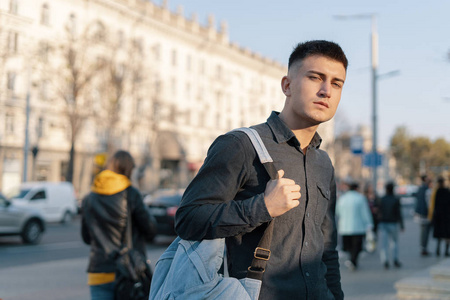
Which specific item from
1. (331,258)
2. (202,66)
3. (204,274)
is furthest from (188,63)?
(204,274)

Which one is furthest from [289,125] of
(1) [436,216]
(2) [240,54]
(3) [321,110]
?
(2) [240,54]

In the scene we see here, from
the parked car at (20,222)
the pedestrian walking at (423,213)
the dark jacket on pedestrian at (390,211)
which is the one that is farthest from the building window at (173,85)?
the dark jacket on pedestrian at (390,211)

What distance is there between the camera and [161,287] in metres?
2.19

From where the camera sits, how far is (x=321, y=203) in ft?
8.36

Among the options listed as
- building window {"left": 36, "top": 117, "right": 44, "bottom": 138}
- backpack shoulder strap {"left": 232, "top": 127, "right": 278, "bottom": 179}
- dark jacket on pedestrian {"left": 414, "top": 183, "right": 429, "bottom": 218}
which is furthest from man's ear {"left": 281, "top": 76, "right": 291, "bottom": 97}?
building window {"left": 36, "top": 117, "right": 44, "bottom": 138}

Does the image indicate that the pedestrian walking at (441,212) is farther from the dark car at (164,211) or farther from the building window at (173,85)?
the building window at (173,85)

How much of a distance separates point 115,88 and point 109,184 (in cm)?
3388

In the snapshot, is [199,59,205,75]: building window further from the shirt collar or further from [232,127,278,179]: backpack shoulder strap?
[232,127,278,179]: backpack shoulder strap

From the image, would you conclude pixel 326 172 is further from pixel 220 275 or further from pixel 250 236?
pixel 220 275

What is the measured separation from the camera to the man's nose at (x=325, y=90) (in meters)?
2.41

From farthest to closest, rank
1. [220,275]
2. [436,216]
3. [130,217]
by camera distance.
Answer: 1. [436,216]
2. [130,217]
3. [220,275]

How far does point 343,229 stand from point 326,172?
33.8 ft

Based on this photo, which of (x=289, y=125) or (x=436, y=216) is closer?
(x=289, y=125)

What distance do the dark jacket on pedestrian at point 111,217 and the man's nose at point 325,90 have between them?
2.81m
